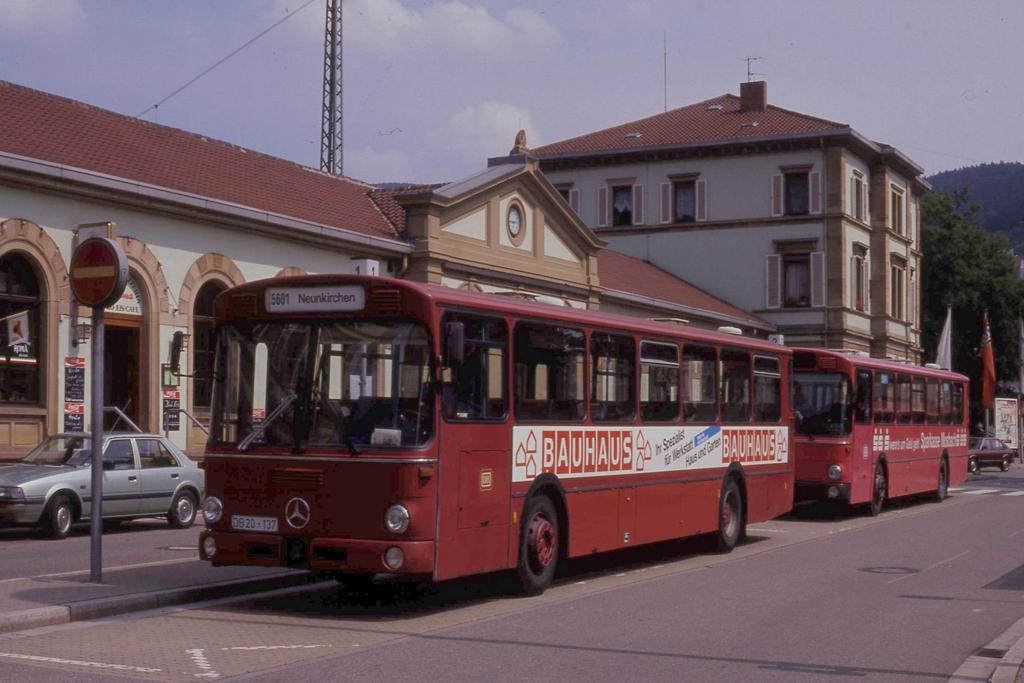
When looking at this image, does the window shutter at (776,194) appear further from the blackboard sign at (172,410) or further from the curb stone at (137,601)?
the curb stone at (137,601)

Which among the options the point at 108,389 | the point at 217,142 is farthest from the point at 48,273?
the point at 217,142

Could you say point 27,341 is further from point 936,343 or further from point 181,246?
point 936,343

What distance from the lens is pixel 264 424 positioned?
12508 millimetres

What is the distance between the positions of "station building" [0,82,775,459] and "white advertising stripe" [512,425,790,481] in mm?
3521

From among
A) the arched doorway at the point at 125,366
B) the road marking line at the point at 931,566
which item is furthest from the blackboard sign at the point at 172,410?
the road marking line at the point at 931,566

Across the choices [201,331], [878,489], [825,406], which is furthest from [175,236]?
[878,489]

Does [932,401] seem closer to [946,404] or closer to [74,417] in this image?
[946,404]

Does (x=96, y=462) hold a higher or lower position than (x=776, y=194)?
lower

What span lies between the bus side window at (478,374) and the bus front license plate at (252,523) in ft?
5.71

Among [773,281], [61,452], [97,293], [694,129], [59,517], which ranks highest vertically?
[694,129]

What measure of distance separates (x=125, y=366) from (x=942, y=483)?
1791cm

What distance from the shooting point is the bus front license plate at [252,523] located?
1227cm

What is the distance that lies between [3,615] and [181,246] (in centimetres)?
1936

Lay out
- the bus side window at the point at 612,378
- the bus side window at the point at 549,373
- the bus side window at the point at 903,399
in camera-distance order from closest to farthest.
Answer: the bus side window at the point at 549,373, the bus side window at the point at 612,378, the bus side window at the point at 903,399
